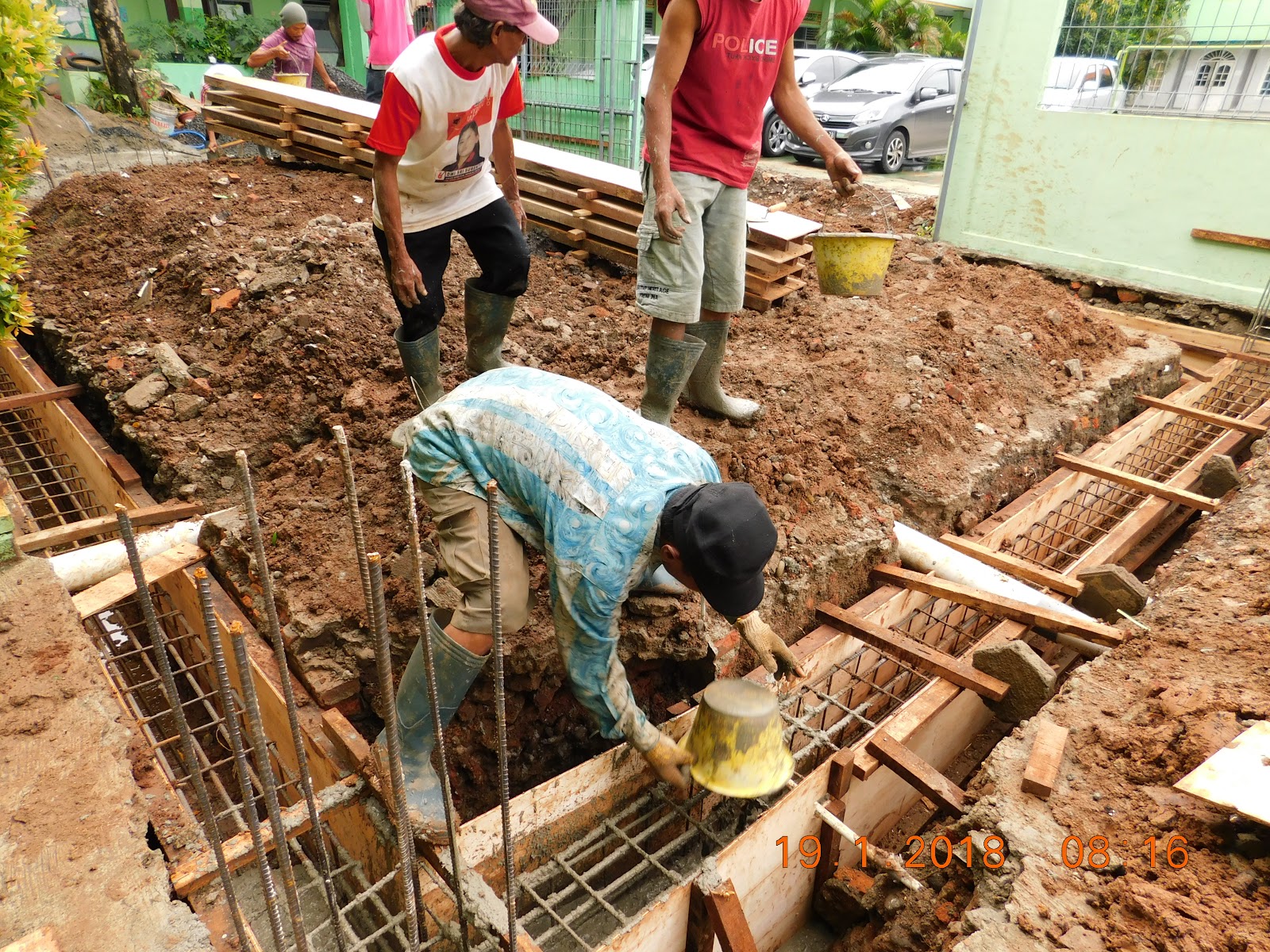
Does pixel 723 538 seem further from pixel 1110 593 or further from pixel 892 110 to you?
pixel 892 110

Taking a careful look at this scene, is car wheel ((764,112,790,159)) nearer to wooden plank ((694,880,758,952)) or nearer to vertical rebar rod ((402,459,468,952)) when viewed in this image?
wooden plank ((694,880,758,952))

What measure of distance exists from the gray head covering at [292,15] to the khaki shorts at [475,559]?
769cm

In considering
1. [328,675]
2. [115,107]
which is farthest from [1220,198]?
[115,107]

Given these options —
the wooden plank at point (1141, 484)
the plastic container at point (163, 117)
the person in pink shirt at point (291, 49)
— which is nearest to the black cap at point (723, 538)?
the wooden plank at point (1141, 484)

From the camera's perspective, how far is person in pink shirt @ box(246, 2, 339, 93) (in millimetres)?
8008

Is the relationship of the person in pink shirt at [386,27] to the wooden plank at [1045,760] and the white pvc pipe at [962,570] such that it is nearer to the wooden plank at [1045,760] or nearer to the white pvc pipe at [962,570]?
the white pvc pipe at [962,570]

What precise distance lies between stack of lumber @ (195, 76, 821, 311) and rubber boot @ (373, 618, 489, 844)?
3.10 m

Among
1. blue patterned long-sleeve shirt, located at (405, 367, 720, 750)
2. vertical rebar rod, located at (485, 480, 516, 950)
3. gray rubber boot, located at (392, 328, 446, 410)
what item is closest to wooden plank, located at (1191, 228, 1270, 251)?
blue patterned long-sleeve shirt, located at (405, 367, 720, 750)

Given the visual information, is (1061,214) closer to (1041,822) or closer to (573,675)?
(1041,822)

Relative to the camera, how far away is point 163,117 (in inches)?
471

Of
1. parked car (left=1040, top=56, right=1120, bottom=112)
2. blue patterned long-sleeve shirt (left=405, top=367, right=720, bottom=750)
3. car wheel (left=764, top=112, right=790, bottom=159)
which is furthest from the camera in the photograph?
car wheel (left=764, top=112, right=790, bottom=159)

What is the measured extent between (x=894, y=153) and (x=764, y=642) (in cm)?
1153

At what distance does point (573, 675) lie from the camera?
2154mm

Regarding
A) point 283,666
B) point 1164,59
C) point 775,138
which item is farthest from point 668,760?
point 775,138
